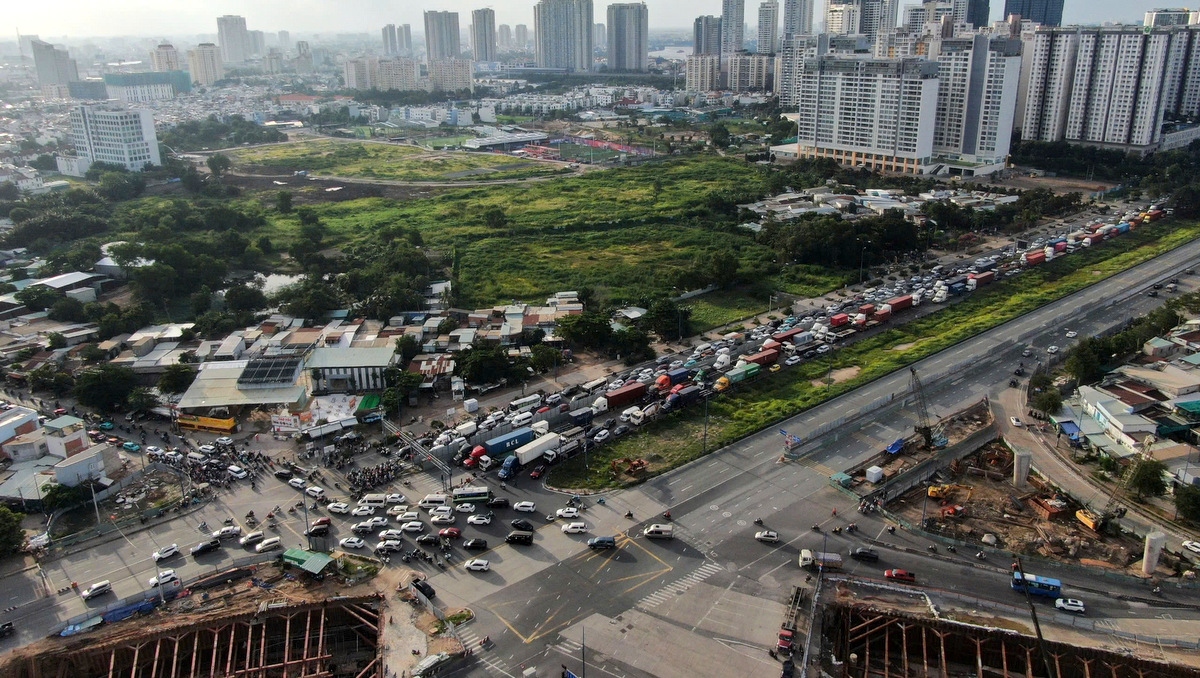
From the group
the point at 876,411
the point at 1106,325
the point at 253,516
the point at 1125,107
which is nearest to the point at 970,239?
the point at 1106,325

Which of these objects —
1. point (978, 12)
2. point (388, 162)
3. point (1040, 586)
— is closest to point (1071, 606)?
point (1040, 586)

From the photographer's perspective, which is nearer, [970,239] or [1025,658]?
[1025,658]

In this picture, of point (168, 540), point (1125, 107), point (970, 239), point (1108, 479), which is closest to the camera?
point (168, 540)

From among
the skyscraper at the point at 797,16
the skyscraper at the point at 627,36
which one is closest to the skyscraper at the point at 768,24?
the skyscraper at the point at 797,16

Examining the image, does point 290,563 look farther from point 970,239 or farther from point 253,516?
point 970,239

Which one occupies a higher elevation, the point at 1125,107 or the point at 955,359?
the point at 1125,107

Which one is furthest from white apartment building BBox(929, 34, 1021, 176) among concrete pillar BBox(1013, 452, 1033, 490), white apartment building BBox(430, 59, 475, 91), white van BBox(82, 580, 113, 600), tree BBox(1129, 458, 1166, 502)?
white apartment building BBox(430, 59, 475, 91)

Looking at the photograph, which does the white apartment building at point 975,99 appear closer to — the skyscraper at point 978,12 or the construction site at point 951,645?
the construction site at point 951,645
